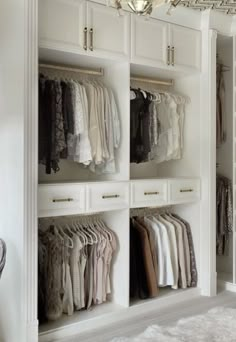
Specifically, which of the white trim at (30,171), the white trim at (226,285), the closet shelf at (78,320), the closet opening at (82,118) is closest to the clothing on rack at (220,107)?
the closet opening at (82,118)

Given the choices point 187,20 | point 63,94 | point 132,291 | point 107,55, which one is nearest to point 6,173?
point 63,94

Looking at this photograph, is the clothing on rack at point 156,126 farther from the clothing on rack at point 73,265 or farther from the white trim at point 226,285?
the white trim at point 226,285

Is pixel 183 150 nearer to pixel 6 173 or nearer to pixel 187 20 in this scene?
pixel 187 20

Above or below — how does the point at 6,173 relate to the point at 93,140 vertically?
below

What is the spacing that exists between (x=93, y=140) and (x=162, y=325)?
150 centimetres

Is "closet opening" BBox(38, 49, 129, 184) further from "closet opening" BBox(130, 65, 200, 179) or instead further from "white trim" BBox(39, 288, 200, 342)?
"white trim" BBox(39, 288, 200, 342)

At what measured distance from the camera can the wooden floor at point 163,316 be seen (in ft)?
10.1

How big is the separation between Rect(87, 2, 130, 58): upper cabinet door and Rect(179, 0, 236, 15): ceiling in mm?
594

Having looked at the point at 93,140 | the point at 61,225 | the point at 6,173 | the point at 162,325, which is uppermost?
the point at 93,140

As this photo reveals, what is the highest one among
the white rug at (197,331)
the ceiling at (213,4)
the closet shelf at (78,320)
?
the ceiling at (213,4)

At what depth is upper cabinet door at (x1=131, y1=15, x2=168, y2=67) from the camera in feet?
11.4

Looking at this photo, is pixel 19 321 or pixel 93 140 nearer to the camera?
pixel 19 321

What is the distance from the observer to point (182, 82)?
4.11 meters

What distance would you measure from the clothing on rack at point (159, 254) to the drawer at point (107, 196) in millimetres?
388
